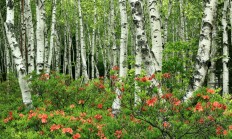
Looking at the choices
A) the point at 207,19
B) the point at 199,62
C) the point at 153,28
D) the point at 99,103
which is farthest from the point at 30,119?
the point at 207,19

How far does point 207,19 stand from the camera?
6066 millimetres

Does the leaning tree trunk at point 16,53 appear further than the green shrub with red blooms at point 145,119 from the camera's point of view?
Yes

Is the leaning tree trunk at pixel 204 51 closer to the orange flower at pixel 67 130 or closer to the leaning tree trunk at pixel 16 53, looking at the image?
the orange flower at pixel 67 130

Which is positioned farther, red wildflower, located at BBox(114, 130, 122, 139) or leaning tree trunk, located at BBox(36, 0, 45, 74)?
leaning tree trunk, located at BBox(36, 0, 45, 74)

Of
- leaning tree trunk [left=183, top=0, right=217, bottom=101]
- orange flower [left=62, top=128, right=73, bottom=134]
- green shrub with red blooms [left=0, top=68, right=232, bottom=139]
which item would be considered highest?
leaning tree trunk [left=183, top=0, right=217, bottom=101]

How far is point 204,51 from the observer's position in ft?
19.9

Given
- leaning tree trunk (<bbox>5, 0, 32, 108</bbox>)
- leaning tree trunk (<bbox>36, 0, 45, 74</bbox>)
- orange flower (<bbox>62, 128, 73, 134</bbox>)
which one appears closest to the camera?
orange flower (<bbox>62, 128, 73, 134</bbox>)

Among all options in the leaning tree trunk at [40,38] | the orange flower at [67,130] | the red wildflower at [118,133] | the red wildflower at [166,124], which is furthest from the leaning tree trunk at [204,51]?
the leaning tree trunk at [40,38]

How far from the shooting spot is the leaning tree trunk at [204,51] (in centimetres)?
604

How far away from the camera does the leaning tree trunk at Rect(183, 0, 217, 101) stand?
19.8 feet

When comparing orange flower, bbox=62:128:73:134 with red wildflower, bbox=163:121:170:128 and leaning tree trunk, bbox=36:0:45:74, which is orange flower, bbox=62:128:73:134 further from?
leaning tree trunk, bbox=36:0:45:74

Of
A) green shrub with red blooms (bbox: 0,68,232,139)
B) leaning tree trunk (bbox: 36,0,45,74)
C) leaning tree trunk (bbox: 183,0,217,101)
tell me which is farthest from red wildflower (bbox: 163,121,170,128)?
leaning tree trunk (bbox: 36,0,45,74)

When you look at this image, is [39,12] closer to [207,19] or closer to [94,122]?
[94,122]

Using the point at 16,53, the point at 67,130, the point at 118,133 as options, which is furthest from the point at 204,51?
the point at 16,53
